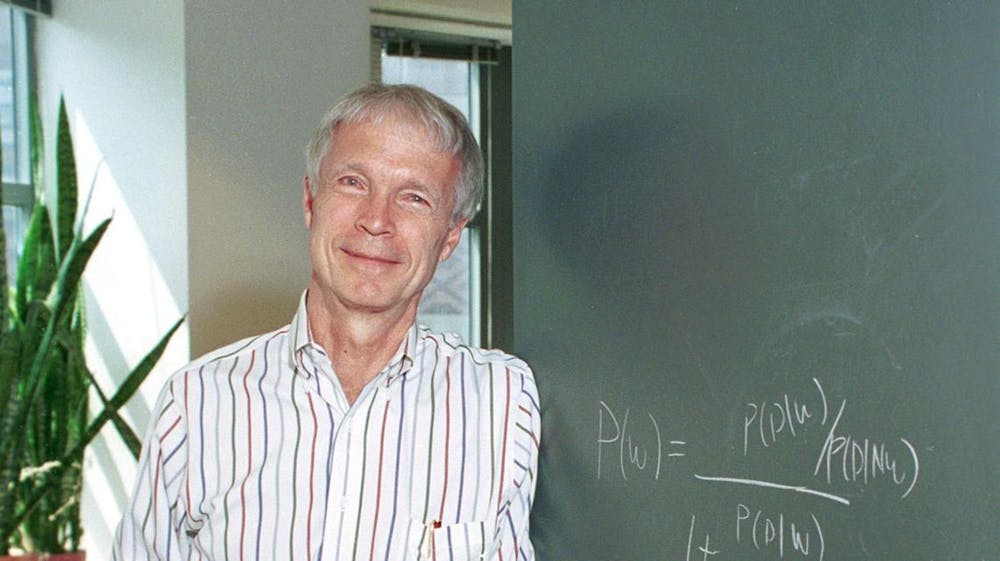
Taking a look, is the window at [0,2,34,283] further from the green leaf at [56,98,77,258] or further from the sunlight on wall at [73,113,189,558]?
the green leaf at [56,98,77,258]

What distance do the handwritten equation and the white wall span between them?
8.66ft

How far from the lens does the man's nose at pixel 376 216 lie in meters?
1.68

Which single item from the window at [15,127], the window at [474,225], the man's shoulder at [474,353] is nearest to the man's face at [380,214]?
the man's shoulder at [474,353]

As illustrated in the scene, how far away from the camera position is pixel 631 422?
147 cm

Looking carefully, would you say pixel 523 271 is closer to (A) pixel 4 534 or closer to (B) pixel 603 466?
(B) pixel 603 466

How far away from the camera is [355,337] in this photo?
1.75 metres

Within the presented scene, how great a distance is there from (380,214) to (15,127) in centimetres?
285

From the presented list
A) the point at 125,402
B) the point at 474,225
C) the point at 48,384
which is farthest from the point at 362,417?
the point at 474,225

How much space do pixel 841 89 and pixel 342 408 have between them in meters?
0.90

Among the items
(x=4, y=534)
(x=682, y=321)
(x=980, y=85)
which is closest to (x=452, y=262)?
(x=4, y=534)

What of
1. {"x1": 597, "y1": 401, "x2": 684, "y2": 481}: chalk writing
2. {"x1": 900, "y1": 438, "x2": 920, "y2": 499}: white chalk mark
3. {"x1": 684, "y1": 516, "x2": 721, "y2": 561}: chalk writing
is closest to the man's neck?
{"x1": 597, "y1": 401, "x2": 684, "y2": 481}: chalk writing

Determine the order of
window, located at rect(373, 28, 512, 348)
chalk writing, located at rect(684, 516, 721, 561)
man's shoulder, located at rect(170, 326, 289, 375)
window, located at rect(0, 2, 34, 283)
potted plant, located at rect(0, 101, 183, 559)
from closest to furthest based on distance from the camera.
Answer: chalk writing, located at rect(684, 516, 721, 561)
man's shoulder, located at rect(170, 326, 289, 375)
potted plant, located at rect(0, 101, 183, 559)
window, located at rect(0, 2, 34, 283)
window, located at rect(373, 28, 512, 348)

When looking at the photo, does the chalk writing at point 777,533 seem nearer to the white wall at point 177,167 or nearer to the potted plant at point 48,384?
the potted plant at point 48,384

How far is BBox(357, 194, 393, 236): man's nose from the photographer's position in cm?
168
